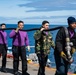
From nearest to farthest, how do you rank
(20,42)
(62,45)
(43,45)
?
(62,45) → (43,45) → (20,42)

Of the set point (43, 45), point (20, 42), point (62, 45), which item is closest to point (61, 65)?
point (62, 45)

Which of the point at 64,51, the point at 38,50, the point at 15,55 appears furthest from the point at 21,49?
the point at 64,51

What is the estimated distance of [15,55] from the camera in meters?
12.4

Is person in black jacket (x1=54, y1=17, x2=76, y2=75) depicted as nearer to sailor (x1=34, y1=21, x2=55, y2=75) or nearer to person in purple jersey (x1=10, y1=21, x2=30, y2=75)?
sailor (x1=34, y1=21, x2=55, y2=75)

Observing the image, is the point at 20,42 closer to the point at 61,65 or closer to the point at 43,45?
the point at 43,45

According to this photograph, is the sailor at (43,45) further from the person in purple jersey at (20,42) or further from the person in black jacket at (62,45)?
the person in black jacket at (62,45)

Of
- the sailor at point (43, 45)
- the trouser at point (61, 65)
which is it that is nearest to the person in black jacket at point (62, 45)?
the trouser at point (61, 65)

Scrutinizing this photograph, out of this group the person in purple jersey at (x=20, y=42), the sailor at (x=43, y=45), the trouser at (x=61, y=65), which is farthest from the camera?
the person in purple jersey at (x=20, y=42)

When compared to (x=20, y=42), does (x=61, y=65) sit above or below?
below

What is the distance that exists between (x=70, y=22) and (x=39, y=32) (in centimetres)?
214

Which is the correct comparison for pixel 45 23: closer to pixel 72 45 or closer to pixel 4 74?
pixel 72 45

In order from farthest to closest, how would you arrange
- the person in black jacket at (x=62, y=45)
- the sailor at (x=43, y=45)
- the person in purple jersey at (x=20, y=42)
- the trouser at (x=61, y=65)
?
the person in purple jersey at (x=20, y=42) → the sailor at (x=43, y=45) → the trouser at (x=61, y=65) → the person in black jacket at (x=62, y=45)

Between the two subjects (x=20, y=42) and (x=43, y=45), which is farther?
(x=20, y=42)

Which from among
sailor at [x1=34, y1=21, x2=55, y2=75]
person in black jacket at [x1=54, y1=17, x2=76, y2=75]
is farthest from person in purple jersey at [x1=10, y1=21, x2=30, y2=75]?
person in black jacket at [x1=54, y1=17, x2=76, y2=75]
